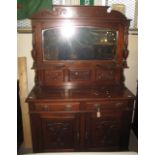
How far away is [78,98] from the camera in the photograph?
6.23 ft

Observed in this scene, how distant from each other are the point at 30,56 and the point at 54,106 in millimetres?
800

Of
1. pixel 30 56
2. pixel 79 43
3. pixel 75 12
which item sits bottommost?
pixel 30 56

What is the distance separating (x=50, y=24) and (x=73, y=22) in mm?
258

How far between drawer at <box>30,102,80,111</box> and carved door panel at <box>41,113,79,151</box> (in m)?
0.07

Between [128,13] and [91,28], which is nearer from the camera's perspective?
[91,28]

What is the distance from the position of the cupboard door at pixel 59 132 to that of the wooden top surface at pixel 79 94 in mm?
187

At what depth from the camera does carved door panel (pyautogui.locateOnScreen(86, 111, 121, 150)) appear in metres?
1.98

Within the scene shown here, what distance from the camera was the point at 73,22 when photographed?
1988 mm

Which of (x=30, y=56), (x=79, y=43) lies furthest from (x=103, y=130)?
(x=30, y=56)

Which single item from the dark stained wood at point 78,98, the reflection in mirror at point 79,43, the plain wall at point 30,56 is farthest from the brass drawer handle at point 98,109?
the plain wall at point 30,56

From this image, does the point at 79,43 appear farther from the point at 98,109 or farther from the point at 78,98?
the point at 98,109
